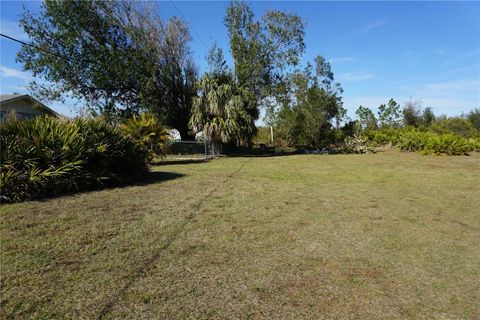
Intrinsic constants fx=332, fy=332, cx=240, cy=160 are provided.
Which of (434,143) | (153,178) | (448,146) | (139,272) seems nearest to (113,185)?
(153,178)

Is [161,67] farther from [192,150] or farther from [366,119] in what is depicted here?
[366,119]

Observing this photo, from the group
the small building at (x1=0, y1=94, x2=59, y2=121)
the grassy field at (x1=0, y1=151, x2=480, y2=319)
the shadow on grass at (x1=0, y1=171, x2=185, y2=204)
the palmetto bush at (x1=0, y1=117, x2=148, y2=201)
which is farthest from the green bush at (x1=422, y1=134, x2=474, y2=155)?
the small building at (x1=0, y1=94, x2=59, y2=121)

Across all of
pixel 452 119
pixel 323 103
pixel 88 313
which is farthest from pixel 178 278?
pixel 452 119

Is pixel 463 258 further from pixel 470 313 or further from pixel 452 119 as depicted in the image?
pixel 452 119

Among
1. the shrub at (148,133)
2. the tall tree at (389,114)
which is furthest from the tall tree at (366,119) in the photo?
the shrub at (148,133)

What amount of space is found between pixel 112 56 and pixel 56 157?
13.0 m

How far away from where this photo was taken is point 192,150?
1845 cm

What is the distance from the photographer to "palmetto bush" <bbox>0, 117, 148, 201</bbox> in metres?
6.46

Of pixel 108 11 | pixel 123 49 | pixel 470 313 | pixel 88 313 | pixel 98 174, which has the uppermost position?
pixel 108 11

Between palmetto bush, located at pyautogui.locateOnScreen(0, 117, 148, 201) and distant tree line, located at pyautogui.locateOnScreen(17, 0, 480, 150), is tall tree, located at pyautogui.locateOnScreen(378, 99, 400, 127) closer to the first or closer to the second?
distant tree line, located at pyautogui.locateOnScreen(17, 0, 480, 150)

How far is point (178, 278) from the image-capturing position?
130 inches

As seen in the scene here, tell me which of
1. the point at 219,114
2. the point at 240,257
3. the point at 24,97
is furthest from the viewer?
the point at 24,97

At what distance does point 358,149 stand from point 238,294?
21102 mm

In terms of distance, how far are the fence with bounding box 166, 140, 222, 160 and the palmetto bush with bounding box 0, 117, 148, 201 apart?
346 inches
